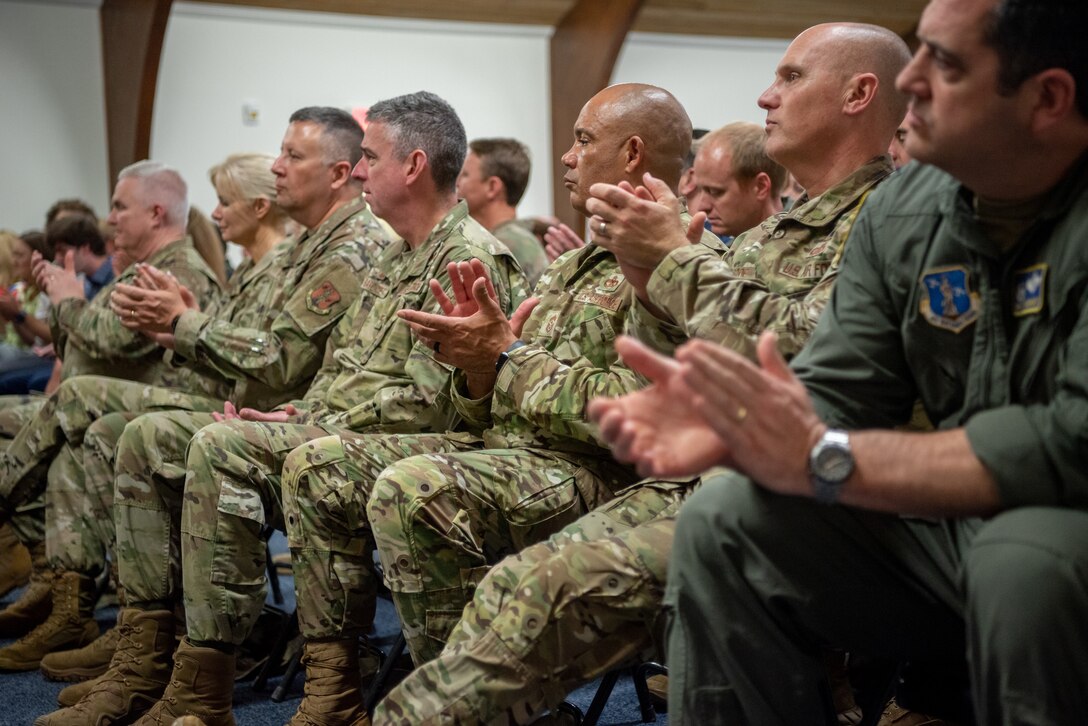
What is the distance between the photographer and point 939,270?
4.38 feet

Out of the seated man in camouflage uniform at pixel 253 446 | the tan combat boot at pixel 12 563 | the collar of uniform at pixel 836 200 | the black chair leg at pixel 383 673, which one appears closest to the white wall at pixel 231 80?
the tan combat boot at pixel 12 563

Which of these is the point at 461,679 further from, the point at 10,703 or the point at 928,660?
the point at 10,703

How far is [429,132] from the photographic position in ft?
9.58

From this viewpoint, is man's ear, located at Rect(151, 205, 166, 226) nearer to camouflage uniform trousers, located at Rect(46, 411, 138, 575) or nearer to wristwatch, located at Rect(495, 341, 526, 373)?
camouflage uniform trousers, located at Rect(46, 411, 138, 575)

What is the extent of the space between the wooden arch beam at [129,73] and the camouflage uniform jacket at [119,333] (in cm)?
355

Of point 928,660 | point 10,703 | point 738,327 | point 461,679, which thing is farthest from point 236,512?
point 928,660

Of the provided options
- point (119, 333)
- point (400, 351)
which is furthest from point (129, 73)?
point (400, 351)

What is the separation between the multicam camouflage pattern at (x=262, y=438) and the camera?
Answer: 2.38 m

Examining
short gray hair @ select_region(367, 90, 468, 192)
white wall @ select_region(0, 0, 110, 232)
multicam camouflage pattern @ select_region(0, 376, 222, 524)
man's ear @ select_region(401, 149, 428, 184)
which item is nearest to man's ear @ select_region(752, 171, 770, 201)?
short gray hair @ select_region(367, 90, 468, 192)

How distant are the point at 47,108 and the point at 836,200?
6550 mm

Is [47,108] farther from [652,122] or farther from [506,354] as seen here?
[506,354]

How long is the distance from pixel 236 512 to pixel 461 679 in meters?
1.04

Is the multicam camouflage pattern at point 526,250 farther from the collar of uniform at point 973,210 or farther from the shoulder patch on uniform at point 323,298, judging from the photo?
the collar of uniform at point 973,210

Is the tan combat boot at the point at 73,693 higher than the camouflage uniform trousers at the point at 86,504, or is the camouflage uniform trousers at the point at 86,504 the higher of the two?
the camouflage uniform trousers at the point at 86,504
